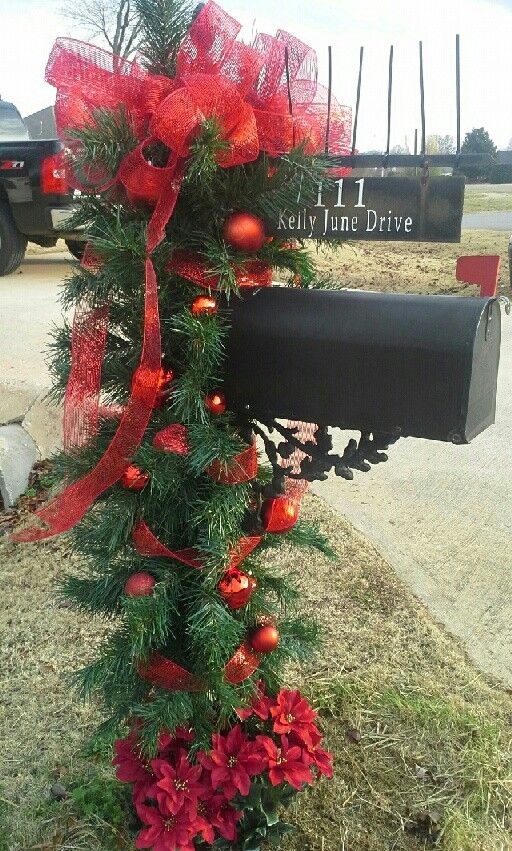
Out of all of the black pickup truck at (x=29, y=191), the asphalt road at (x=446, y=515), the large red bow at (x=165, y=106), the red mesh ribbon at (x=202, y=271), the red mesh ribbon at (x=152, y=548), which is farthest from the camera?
the black pickup truck at (x=29, y=191)

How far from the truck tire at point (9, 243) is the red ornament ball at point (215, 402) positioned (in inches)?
290

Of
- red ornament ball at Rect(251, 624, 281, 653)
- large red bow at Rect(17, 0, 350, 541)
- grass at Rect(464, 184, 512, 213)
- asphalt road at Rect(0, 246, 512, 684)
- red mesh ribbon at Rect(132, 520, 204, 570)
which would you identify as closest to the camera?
large red bow at Rect(17, 0, 350, 541)

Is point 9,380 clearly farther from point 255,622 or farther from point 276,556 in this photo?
point 255,622

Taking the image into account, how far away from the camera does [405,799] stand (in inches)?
88.7

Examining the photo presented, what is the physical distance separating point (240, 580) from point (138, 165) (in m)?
0.90

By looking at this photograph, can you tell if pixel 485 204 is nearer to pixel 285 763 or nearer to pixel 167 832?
pixel 285 763

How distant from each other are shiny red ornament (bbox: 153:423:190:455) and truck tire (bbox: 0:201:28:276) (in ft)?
24.2

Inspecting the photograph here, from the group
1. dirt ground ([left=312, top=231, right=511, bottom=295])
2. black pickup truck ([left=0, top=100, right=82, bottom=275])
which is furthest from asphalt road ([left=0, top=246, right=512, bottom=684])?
dirt ground ([left=312, top=231, right=511, bottom=295])

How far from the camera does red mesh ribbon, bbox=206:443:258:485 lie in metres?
1.77

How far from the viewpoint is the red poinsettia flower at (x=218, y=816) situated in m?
1.89

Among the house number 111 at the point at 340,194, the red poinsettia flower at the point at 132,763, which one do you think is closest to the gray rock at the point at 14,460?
the red poinsettia flower at the point at 132,763

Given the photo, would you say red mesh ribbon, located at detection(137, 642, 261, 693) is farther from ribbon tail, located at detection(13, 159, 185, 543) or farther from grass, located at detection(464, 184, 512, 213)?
grass, located at detection(464, 184, 512, 213)

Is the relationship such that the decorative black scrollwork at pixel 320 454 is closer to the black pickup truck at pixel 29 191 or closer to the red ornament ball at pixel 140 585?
the red ornament ball at pixel 140 585

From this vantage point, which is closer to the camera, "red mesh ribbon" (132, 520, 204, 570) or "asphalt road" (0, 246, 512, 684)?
"red mesh ribbon" (132, 520, 204, 570)
